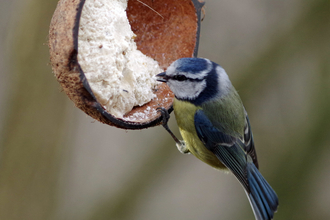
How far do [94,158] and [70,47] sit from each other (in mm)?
1245

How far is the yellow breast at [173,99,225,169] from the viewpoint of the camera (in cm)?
119

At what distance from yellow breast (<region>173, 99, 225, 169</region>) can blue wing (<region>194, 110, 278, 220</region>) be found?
0.08 ft

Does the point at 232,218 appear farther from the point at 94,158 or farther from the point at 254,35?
the point at 254,35

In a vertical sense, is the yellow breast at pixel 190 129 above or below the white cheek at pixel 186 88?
below

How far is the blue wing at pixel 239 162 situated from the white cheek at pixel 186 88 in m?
0.07

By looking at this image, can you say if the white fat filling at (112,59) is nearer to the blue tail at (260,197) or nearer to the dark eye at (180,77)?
the dark eye at (180,77)

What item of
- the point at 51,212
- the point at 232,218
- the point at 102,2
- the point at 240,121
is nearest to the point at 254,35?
the point at 240,121

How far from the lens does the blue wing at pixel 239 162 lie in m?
1.21

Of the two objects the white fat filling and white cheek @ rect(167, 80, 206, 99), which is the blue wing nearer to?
white cheek @ rect(167, 80, 206, 99)

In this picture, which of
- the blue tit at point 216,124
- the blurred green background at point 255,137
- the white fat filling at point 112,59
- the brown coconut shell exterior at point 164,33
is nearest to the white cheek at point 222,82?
the blue tit at point 216,124

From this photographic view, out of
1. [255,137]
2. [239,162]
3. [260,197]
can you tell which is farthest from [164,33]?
[255,137]

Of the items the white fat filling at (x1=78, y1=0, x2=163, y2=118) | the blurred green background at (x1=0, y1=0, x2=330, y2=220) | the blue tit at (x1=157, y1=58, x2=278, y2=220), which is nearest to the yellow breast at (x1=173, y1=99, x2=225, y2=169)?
the blue tit at (x1=157, y1=58, x2=278, y2=220)

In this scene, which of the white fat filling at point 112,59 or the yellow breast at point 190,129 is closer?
the white fat filling at point 112,59

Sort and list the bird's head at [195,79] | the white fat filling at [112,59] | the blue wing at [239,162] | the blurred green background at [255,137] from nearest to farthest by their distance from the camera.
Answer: the white fat filling at [112,59]
the bird's head at [195,79]
the blue wing at [239,162]
the blurred green background at [255,137]
